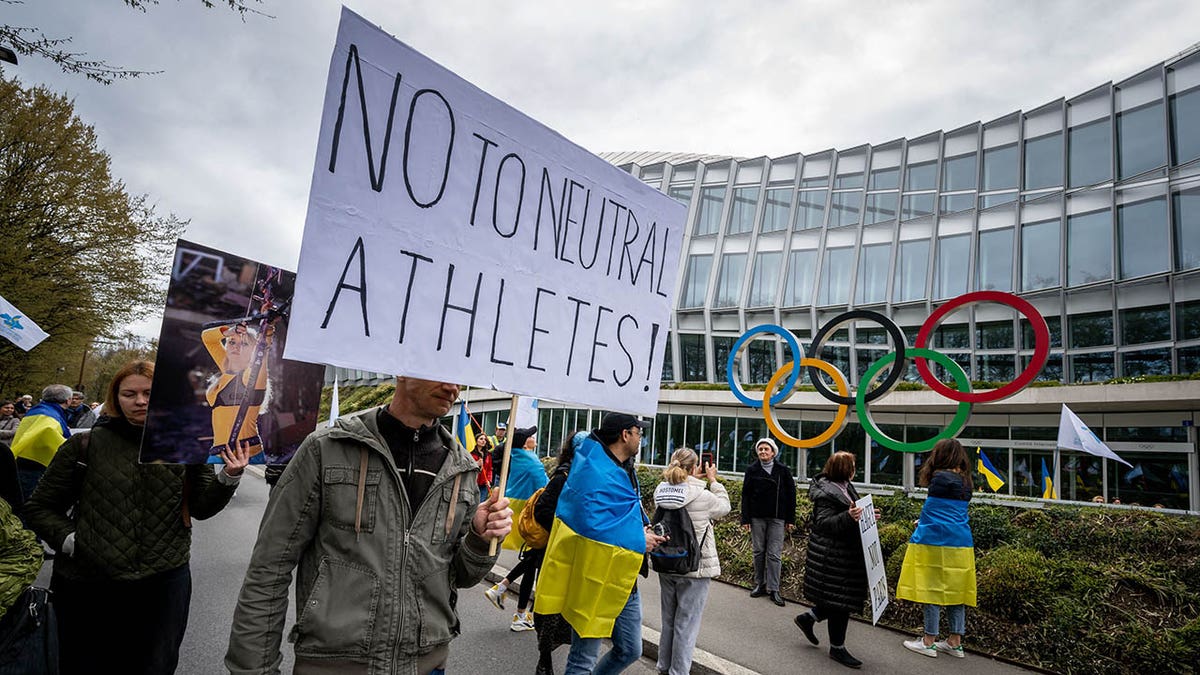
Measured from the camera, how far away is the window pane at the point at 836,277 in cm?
2875

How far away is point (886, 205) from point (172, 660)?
98.9ft

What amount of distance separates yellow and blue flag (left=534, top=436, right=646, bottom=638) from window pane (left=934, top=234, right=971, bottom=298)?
25.9 meters

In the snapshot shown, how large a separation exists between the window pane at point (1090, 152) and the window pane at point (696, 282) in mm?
14723

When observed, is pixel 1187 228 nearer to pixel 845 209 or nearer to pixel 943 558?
pixel 845 209

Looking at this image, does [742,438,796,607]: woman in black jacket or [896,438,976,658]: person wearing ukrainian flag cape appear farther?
[742,438,796,607]: woman in black jacket

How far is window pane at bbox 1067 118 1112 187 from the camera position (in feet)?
76.8

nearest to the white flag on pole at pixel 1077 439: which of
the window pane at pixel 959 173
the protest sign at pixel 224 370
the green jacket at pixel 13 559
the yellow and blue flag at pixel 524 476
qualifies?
the yellow and blue flag at pixel 524 476

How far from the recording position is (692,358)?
3219 cm

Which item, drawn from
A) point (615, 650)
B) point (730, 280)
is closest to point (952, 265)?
point (730, 280)

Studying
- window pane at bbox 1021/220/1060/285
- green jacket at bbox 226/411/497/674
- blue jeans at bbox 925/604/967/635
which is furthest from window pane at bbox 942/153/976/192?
green jacket at bbox 226/411/497/674

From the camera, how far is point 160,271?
757 inches

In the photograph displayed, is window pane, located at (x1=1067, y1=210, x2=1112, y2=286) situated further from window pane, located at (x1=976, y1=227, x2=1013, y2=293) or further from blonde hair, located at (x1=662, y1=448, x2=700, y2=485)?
blonde hair, located at (x1=662, y1=448, x2=700, y2=485)

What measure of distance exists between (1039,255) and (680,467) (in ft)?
82.7

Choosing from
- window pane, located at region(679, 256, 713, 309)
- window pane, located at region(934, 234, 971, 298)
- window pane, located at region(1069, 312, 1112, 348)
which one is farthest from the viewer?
window pane, located at region(679, 256, 713, 309)
